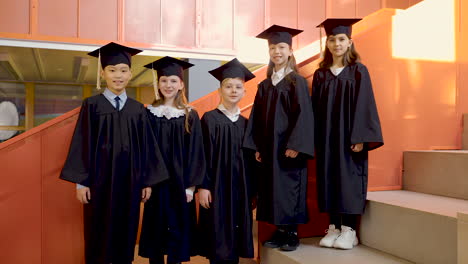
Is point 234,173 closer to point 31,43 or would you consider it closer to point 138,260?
point 138,260

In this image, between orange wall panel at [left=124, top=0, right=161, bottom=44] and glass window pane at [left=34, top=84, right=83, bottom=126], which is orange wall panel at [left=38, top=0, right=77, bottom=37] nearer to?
orange wall panel at [left=124, top=0, right=161, bottom=44]

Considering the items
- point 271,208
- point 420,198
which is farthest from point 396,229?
point 271,208

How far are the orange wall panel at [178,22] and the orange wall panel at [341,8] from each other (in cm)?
261

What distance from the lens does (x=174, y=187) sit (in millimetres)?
2814

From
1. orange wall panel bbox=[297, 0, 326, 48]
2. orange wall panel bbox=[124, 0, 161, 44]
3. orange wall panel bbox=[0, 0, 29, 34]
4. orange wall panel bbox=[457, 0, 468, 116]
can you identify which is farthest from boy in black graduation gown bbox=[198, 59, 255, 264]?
orange wall panel bbox=[297, 0, 326, 48]

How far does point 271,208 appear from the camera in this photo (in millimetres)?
2701

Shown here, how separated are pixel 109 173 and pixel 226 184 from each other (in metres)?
0.81

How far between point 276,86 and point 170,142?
33.8 inches

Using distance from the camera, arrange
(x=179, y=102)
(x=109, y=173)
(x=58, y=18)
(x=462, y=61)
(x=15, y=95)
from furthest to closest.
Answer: (x=15, y=95), (x=58, y=18), (x=462, y=61), (x=179, y=102), (x=109, y=173)

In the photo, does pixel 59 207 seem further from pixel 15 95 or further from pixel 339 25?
pixel 15 95

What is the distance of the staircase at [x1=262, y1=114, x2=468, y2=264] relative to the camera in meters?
2.13

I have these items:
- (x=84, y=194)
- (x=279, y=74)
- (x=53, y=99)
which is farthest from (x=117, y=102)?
(x=53, y=99)

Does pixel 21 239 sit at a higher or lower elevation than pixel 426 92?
lower

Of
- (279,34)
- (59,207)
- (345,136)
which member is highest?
(279,34)
